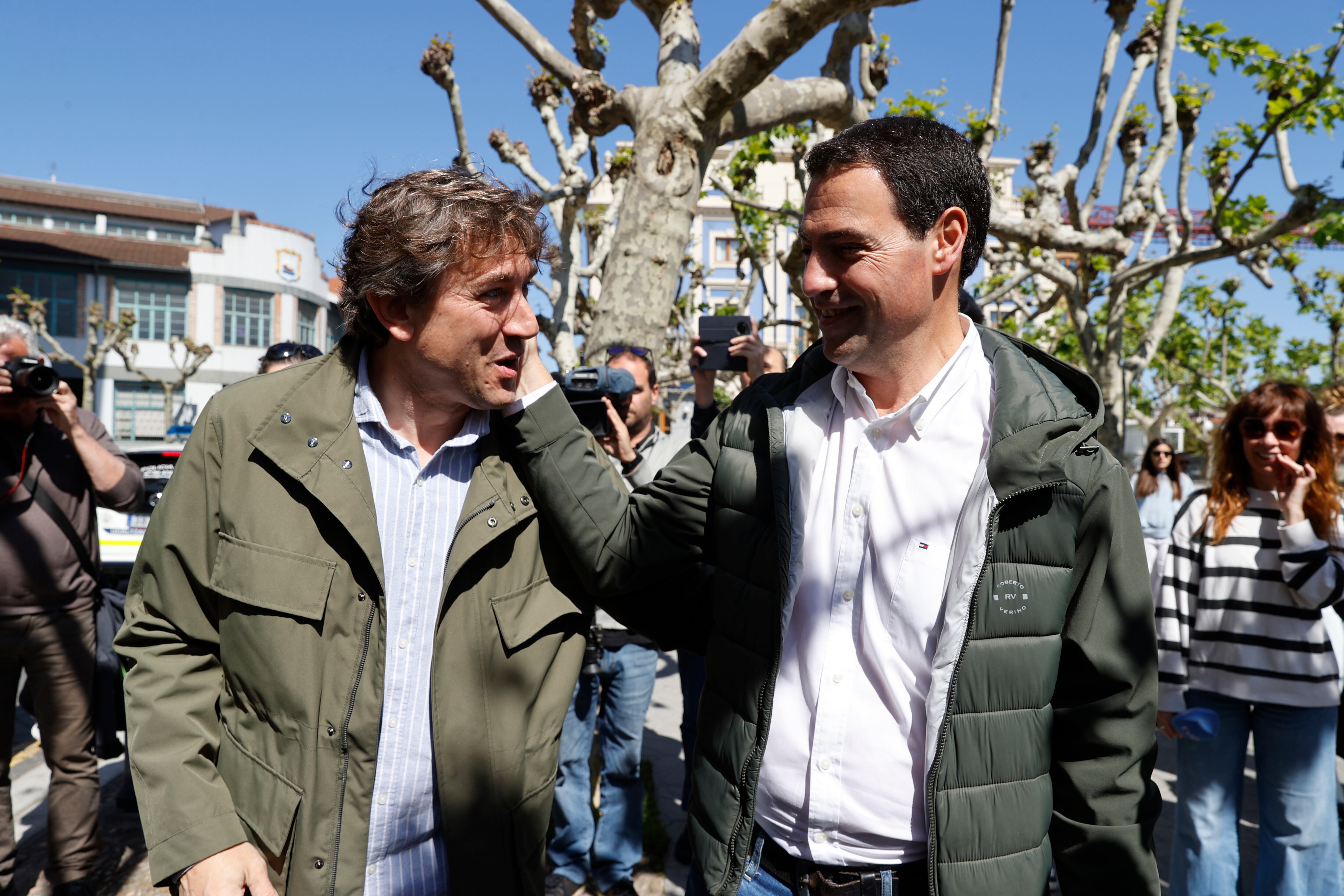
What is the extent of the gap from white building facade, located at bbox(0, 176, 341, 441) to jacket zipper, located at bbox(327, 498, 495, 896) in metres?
34.9

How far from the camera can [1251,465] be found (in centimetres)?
341

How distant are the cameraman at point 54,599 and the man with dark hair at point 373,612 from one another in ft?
7.23

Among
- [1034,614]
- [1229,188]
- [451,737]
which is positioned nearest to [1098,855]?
[1034,614]

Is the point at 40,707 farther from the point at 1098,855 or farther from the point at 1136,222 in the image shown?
the point at 1136,222

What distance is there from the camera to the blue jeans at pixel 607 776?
3.68 meters

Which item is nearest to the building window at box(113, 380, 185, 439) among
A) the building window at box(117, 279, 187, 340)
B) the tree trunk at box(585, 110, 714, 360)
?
the building window at box(117, 279, 187, 340)

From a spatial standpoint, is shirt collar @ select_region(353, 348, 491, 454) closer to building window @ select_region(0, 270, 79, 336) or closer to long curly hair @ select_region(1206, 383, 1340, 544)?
long curly hair @ select_region(1206, 383, 1340, 544)

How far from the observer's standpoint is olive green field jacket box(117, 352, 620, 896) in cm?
172

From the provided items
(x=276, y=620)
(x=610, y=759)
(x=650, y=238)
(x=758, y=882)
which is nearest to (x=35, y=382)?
(x=276, y=620)

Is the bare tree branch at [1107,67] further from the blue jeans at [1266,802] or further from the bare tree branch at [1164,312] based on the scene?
the blue jeans at [1266,802]

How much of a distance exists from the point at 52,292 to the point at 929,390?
134ft

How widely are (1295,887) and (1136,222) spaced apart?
22.9ft

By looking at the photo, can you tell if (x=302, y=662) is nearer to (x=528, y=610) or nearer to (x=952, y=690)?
(x=528, y=610)

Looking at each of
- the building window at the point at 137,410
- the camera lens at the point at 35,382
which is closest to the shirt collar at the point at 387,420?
the camera lens at the point at 35,382
